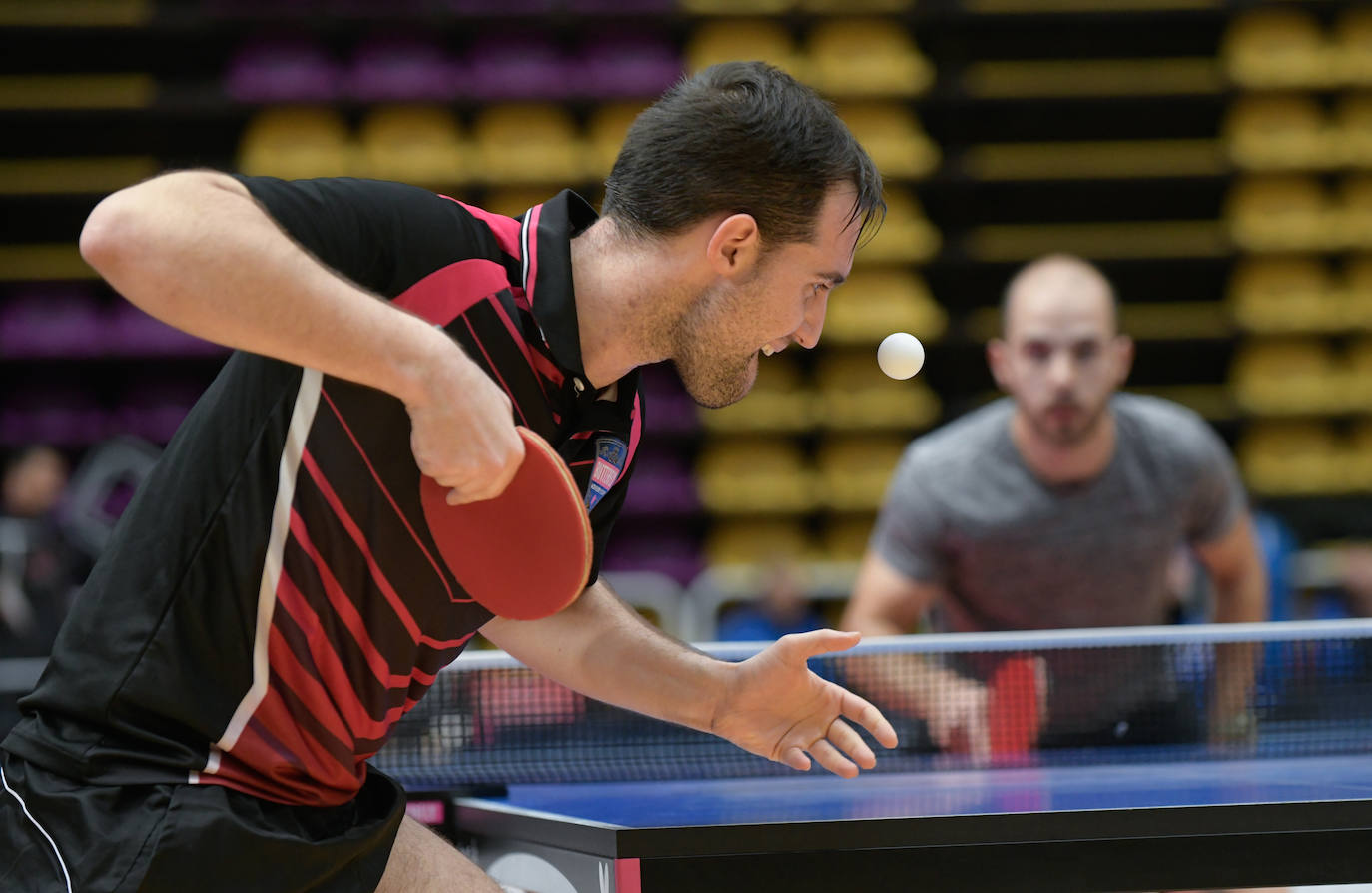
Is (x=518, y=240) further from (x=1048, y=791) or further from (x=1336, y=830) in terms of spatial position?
(x=1336, y=830)

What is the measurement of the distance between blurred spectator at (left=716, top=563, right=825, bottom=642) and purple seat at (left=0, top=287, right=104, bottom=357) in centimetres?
425

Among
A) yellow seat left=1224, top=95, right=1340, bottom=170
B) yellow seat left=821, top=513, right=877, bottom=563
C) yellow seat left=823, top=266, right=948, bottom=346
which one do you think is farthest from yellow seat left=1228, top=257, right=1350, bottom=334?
yellow seat left=821, top=513, right=877, bottom=563

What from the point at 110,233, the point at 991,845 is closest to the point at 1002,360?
the point at 991,845

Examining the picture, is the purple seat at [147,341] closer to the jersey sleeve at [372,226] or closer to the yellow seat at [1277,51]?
the yellow seat at [1277,51]

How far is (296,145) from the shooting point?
352 inches

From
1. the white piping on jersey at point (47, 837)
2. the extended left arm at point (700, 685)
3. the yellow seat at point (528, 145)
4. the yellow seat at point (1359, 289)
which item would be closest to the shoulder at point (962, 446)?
the extended left arm at point (700, 685)

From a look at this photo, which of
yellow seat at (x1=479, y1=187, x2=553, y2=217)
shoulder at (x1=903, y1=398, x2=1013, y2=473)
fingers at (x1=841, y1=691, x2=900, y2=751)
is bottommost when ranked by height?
fingers at (x1=841, y1=691, x2=900, y2=751)

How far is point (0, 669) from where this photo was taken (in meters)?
6.67

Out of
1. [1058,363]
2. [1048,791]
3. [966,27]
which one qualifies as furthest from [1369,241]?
[1048,791]

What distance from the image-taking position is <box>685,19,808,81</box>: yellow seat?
930cm

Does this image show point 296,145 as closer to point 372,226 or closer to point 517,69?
point 517,69

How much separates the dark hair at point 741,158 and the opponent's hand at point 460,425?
0.55 m

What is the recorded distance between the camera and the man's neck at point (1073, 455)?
4109 mm

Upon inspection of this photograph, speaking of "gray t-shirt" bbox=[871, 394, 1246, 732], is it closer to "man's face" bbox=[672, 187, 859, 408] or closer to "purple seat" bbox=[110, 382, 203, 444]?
"man's face" bbox=[672, 187, 859, 408]
